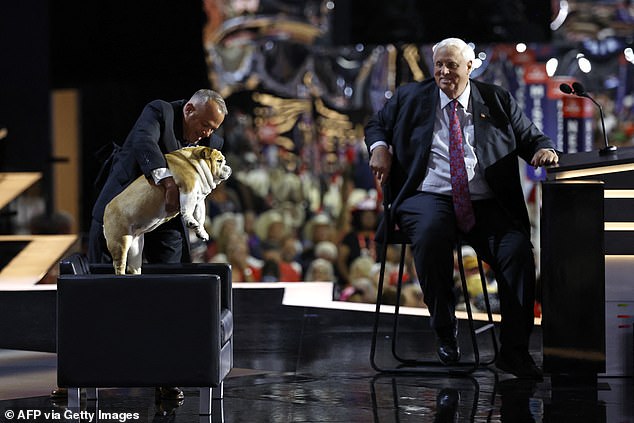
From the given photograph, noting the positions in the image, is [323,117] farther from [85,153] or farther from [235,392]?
[235,392]

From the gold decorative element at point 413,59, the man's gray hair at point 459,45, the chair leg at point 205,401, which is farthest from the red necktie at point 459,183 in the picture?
the gold decorative element at point 413,59

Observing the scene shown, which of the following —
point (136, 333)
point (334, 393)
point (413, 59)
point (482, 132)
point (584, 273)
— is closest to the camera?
point (136, 333)

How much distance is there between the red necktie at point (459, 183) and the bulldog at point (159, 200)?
46.8 inches

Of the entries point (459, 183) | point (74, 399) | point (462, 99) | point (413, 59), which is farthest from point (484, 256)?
point (413, 59)

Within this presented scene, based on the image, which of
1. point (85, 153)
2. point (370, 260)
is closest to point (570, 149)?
point (370, 260)

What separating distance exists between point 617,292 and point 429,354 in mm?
875

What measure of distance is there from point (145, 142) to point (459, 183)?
134 centimetres

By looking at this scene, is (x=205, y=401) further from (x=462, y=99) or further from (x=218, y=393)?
(x=462, y=99)

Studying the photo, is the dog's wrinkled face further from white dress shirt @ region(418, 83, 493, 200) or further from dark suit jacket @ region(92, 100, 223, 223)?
white dress shirt @ region(418, 83, 493, 200)

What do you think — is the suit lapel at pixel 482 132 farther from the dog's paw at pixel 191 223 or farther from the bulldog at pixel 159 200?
the dog's paw at pixel 191 223

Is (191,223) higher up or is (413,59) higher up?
(413,59)

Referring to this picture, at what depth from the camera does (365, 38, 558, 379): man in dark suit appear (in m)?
4.73

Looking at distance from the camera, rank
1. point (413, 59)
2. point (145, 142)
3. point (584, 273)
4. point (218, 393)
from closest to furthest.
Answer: point (145, 142) < point (218, 393) < point (584, 273) < point (413, 59)

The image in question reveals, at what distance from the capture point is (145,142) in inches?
158
